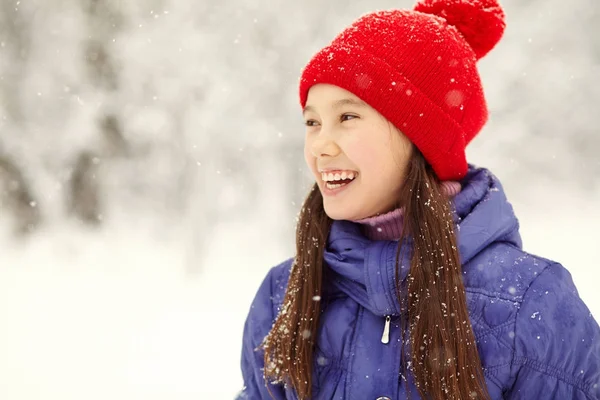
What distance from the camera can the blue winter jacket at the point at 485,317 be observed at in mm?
1319

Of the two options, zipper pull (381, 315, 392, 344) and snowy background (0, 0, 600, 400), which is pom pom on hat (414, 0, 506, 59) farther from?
snowy background (0, 0, 600, 400)

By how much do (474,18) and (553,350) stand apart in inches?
39.7


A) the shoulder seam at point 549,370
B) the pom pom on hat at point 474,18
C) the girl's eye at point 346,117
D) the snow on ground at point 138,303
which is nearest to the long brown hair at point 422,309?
the shoulder seam at point 549,370

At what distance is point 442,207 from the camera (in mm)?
1463

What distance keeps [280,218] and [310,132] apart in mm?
3650

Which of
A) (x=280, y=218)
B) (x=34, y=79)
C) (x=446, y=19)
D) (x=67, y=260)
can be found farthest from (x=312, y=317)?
(x=34, y=79)

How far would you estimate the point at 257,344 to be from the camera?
1.71 meters

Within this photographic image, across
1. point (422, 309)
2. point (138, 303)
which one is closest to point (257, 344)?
point (422, 309)

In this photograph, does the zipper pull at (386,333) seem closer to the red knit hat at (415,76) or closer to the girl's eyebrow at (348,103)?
the red knit hat at (415,76)

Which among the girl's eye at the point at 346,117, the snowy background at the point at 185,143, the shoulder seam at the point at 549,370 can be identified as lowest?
the shoulder seam at the point at 549,370

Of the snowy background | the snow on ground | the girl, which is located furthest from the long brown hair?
the snowy background

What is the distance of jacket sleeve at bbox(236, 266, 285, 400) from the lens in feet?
5.52

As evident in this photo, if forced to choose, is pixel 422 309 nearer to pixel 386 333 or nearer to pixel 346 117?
pixel 386 333

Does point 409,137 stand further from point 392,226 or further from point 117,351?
point 117,351
